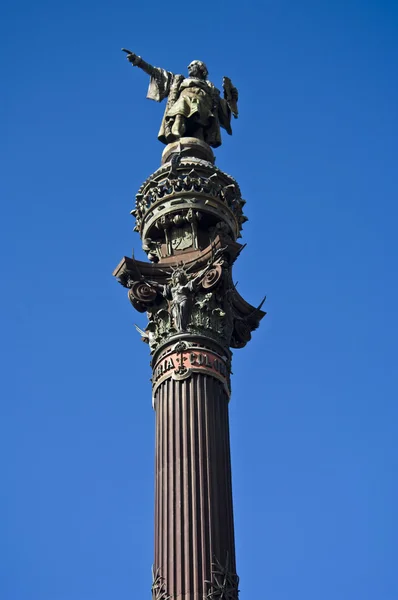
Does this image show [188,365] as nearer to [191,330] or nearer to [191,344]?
[191,344]

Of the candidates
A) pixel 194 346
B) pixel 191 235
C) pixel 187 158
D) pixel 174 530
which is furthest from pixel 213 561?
pixel 187 158

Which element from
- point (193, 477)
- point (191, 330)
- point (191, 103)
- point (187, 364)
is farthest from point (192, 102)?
point (193, 477)

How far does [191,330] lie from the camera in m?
28.3

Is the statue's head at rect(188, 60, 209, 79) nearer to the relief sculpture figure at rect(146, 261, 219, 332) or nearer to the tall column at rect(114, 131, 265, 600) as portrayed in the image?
→ the tall column at rect(114, 131, 265, 600)

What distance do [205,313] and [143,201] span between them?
4824 mm

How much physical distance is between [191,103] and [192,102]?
2.3 inches

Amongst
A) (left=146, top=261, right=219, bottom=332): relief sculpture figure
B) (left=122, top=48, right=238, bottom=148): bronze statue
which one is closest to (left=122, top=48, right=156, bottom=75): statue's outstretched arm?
(left=122, top=48, right=238, bottom=148): bronze statue

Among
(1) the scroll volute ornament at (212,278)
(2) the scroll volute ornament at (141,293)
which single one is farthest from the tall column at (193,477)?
(2) the scroll volute ornament at (141,293)

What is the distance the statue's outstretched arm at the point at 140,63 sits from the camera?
36406 millimetres

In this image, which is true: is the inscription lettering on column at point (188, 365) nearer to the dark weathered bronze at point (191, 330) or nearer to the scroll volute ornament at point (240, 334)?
the dark weathered bronze at point (191, 330)

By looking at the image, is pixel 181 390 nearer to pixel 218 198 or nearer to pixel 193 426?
pixel 193 426

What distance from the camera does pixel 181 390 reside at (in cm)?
2720

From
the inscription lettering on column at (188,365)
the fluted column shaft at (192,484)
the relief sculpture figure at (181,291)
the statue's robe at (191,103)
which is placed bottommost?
the fluted column shaft at (192,484)

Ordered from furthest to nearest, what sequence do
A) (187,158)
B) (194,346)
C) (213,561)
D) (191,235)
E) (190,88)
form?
(190,88) < (187,158) < (191,235) < (194,346) < (213,561)
